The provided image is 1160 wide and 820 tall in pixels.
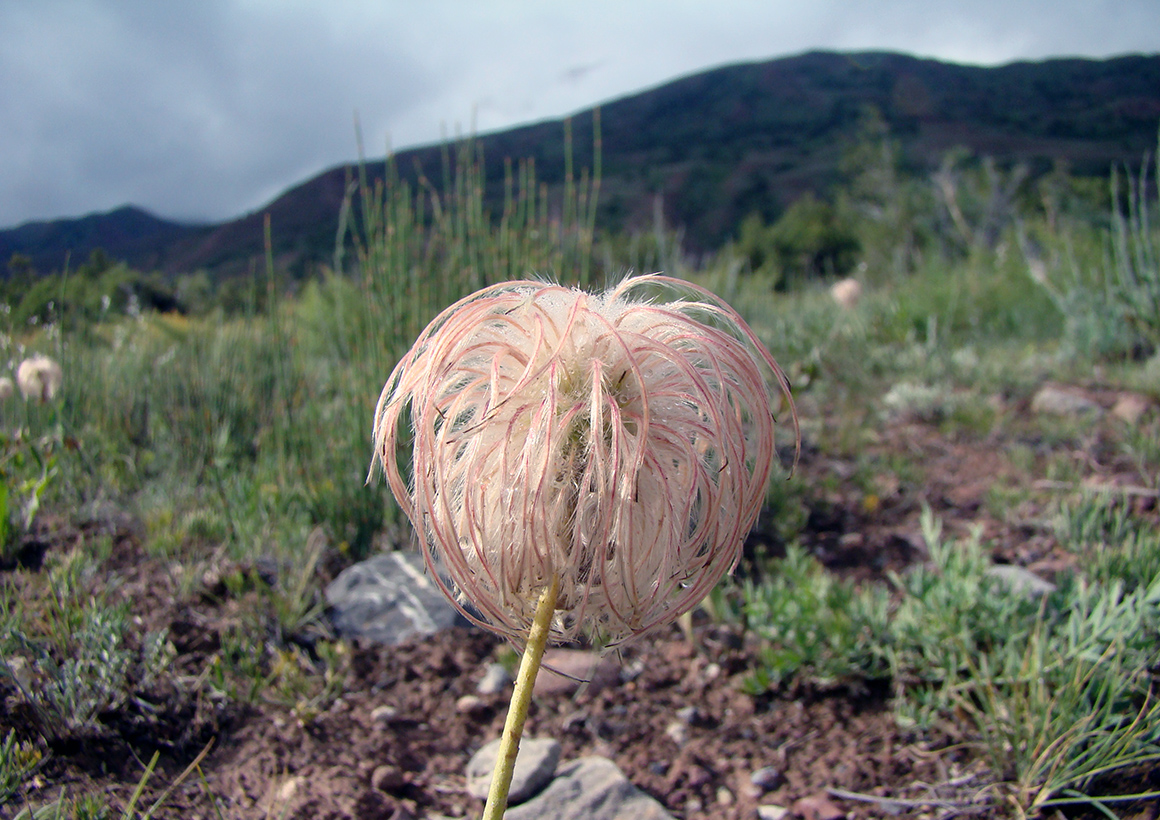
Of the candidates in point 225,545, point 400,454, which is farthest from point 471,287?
point 225,545

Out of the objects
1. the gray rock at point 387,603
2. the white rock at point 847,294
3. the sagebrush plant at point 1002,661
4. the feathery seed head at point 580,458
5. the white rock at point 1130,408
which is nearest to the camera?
the feathery seed head at point 580,458

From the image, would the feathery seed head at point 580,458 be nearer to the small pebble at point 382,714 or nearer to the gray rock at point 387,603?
the small pebble at point 382,714

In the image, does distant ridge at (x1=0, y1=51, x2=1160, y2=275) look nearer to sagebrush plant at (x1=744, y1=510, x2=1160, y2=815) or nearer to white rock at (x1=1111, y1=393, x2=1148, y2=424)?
white rock at (x1=1111, y1=393, x2=1148, y2=424)

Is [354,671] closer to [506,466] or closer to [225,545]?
[225,545]

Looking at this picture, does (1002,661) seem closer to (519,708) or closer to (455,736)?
(455,736)

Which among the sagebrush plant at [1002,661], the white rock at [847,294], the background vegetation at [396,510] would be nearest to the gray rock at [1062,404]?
the background vegetation at [396,510]

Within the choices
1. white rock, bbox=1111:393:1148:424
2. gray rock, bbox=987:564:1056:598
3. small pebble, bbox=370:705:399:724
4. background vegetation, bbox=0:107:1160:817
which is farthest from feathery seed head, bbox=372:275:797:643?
white rock, bbox=1111:393:1148:424
